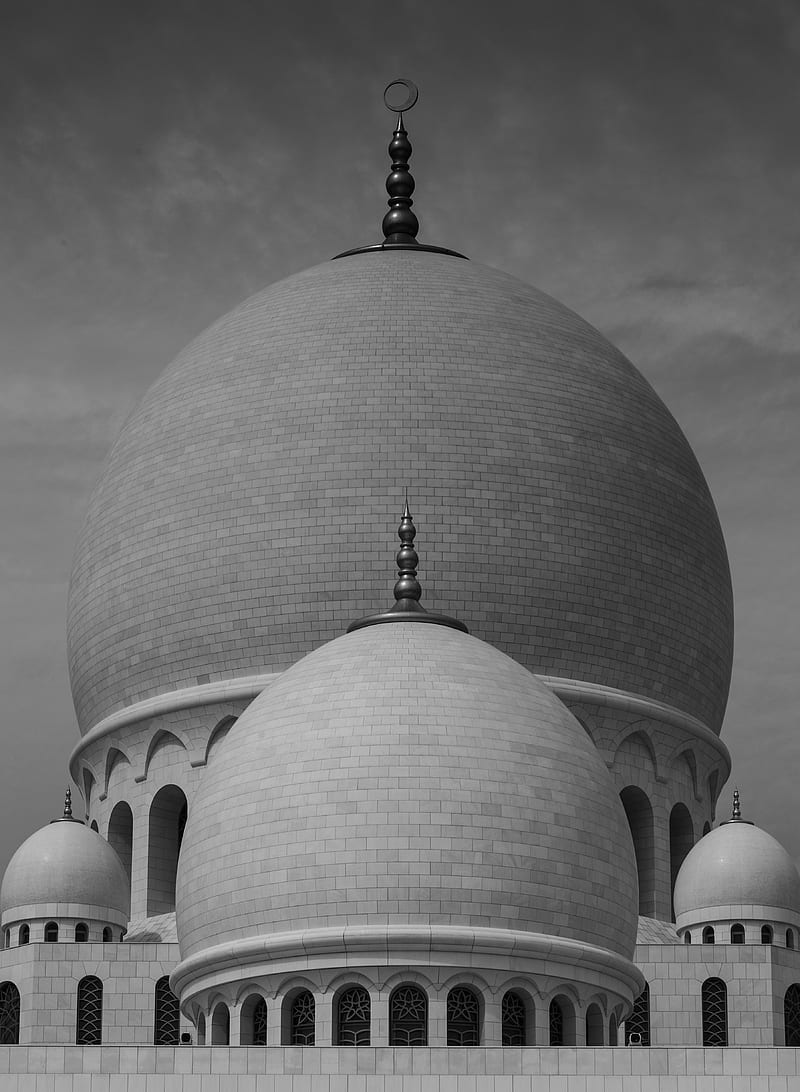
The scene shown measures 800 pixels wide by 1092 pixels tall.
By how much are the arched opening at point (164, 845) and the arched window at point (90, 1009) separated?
111 inches

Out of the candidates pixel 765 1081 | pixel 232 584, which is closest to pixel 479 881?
pixel 765 1081

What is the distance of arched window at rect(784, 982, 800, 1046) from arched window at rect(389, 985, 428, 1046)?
31.2ft

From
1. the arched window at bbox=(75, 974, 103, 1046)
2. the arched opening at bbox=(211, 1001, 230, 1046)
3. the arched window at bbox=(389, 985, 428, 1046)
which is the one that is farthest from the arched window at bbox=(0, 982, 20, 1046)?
the arched window at bbox=(389, 985, 428, 1046)

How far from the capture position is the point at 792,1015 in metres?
45.6

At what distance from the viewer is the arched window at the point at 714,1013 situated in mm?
44750

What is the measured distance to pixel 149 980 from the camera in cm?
4497

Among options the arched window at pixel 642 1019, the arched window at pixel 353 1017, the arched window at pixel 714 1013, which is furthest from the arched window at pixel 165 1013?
the arched window at pixel 714 1013

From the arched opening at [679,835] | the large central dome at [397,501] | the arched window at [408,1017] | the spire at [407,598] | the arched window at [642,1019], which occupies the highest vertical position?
the large central dome at [397,501]

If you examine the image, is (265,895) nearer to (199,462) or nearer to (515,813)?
(515,813)

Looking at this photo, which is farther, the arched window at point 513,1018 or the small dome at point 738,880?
the small dome at point 738,880

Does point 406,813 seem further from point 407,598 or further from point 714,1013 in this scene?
point 714,1013

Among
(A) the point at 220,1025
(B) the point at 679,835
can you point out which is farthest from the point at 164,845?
(A) the point at 220,1025

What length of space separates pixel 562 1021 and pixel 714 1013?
6613mm

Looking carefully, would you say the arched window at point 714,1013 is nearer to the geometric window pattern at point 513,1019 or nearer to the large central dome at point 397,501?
the large central dome at point 397,501
